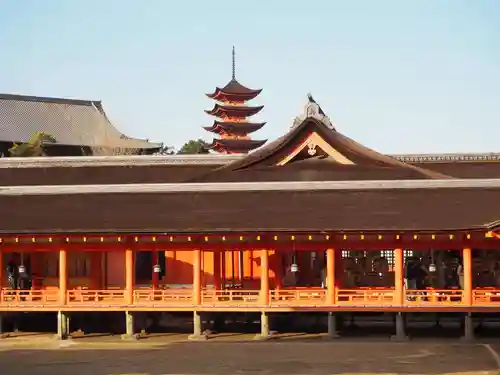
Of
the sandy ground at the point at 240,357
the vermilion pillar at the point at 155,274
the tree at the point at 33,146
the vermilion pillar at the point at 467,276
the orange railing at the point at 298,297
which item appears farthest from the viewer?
the tree at the point at 33,146

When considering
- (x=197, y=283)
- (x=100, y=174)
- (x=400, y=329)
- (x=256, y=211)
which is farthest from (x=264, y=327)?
(x=100, y=174)

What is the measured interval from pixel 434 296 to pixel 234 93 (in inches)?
2007

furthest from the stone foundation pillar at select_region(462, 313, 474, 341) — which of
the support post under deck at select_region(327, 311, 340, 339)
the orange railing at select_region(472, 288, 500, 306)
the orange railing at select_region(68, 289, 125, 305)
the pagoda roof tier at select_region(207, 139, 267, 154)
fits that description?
the pagoda roof tier at select_region(207, 139, 267, 154)

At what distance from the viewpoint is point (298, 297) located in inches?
1053

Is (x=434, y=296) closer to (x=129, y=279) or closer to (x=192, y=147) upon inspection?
(x=129, y=279)

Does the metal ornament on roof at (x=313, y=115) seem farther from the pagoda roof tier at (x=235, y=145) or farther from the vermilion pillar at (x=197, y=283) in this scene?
the pagoda roof tier at (x=235, y=145)

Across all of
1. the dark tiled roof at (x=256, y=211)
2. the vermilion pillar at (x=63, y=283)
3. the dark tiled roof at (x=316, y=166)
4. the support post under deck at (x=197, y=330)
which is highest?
the dark tiled roof at (x=316, y=166)

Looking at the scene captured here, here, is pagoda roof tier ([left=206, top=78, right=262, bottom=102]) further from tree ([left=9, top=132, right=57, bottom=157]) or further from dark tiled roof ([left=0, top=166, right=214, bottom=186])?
dark tiled roof ([left=0, top=166, right=214, bottom=186])

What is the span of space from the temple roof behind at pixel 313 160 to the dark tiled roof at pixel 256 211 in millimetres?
1835

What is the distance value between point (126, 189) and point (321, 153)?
7244 millimetres

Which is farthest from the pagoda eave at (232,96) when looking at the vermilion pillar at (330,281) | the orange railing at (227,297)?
the vermilion pillar at (330,281)

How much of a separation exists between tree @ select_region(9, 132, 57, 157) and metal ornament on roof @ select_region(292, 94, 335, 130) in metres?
39.3

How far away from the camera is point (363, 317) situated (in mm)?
29484

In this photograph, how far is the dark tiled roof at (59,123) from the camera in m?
75.7
